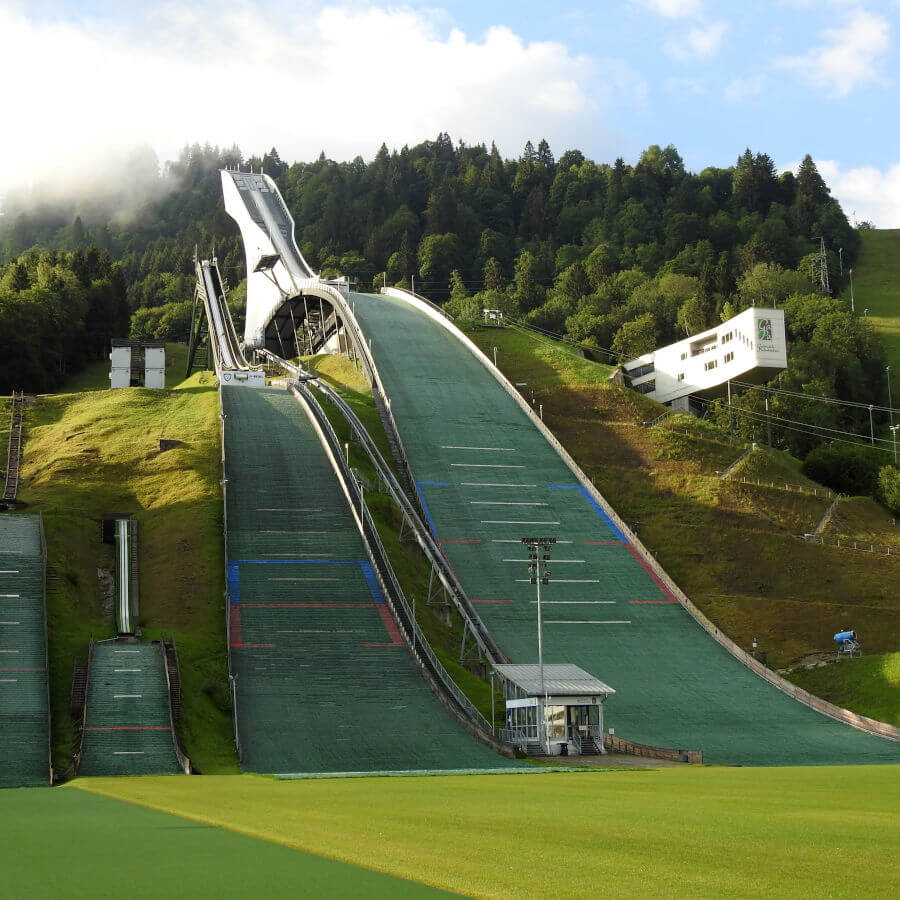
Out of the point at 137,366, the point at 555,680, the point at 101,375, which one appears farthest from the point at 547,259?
the point at 555,680

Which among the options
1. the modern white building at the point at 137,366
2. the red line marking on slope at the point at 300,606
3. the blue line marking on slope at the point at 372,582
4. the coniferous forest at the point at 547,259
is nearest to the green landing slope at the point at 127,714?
the red line marking on slope at the point at 300,606

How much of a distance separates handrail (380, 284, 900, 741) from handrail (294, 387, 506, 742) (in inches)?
404

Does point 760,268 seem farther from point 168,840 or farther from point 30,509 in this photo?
point 168,840

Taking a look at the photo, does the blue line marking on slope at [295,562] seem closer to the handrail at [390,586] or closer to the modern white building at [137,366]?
the handrail at [390,586]

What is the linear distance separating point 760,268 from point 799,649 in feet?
235

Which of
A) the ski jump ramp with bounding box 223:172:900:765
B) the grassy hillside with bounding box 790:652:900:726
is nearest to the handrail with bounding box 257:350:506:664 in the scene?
the ski jump ramp with bounding box 223:172:900:765

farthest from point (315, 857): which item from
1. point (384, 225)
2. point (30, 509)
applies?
point (384, 225)

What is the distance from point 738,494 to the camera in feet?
172

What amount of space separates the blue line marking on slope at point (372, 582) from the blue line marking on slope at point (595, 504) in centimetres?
1178

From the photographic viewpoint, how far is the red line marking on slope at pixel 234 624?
34.9 m

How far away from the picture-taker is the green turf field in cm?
741

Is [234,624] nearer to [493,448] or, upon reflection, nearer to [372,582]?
[372,582]

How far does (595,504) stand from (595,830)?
40.3 meters

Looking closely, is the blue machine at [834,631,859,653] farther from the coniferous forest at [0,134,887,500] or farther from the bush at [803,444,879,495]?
the coniferous forest at [0,134,887,500]
